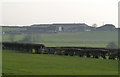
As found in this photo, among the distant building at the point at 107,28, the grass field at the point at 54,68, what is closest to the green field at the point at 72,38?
the distant building at the point at 107,28


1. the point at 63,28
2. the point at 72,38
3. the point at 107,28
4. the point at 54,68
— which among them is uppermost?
the point at 63,28

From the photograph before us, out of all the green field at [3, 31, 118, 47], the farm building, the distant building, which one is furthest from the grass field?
the farm building

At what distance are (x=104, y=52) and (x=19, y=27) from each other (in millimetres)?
137360

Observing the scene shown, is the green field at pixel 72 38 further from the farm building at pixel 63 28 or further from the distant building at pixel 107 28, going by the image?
the farm building at pixel 63 28

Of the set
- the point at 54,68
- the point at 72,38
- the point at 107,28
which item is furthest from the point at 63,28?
the point at 54,68

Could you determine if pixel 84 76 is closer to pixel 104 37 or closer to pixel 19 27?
pixel 104 37

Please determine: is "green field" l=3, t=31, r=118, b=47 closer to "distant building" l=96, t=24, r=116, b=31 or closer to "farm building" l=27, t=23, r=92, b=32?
"distant building" l=96, t=24, r=116, b=31

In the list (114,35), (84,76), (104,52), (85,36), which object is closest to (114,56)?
(104,52)

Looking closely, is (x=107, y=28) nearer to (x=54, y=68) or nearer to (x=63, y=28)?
(x=63, y=28)

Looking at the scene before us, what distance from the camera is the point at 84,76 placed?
13.2m

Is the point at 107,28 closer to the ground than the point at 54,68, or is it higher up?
higher up

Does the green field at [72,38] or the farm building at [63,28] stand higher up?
the farm building at [63,28]

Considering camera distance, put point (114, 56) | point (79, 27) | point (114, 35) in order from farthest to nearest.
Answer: point (79, 27)
point (114, 35)
point (114, 56)

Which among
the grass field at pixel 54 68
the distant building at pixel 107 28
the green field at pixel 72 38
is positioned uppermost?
the distant building at pixel 107 28
